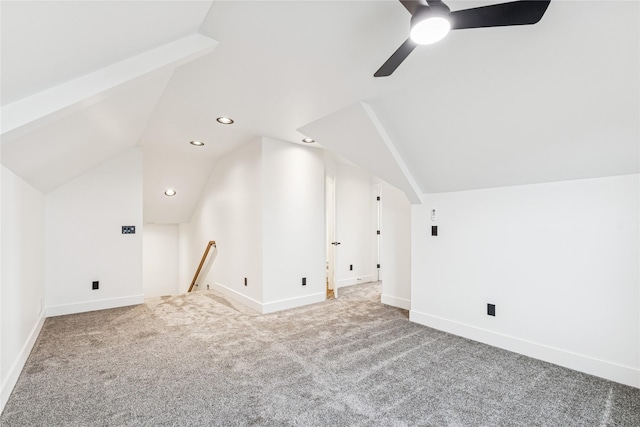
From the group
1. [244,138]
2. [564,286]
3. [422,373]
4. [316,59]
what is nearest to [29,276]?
[244,138]

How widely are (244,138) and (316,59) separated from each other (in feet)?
7.14

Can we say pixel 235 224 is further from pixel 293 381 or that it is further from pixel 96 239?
pixel 293 381

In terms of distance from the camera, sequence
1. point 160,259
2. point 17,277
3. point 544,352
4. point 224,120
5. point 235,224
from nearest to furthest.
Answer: point 17,277 → point 544,352 → point 224,120 → point 235,224 → point 160,259

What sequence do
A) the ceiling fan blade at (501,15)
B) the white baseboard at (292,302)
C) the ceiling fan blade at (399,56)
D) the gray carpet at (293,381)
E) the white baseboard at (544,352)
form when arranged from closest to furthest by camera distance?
the ceiling fan blade at (501,15), the ceiling fan blade at (399,56), the gray carpet at (293,381), the white baseboard at (544,352), the white baseboard at (292,302)

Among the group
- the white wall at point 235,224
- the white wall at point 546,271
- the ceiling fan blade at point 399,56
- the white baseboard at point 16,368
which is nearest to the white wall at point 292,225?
the white wall at point 235,224

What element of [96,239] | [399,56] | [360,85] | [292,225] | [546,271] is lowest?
[546,271]

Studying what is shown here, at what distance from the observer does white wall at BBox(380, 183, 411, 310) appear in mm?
3965

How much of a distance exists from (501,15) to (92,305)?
499 centimetres

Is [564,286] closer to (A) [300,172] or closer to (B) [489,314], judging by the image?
(B) [489,314]

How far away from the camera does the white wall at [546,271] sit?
2.17m

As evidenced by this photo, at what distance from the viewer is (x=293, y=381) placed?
2.19m

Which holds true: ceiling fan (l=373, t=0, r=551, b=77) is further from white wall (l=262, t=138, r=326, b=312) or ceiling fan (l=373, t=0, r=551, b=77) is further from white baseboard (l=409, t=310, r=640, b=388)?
white wall (l=262, t=138, r=326, b=312)

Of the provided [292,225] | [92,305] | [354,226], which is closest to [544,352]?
[292,225]

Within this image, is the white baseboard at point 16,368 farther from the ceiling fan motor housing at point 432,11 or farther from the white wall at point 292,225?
the ceiling fan motor housing at point 432,11
